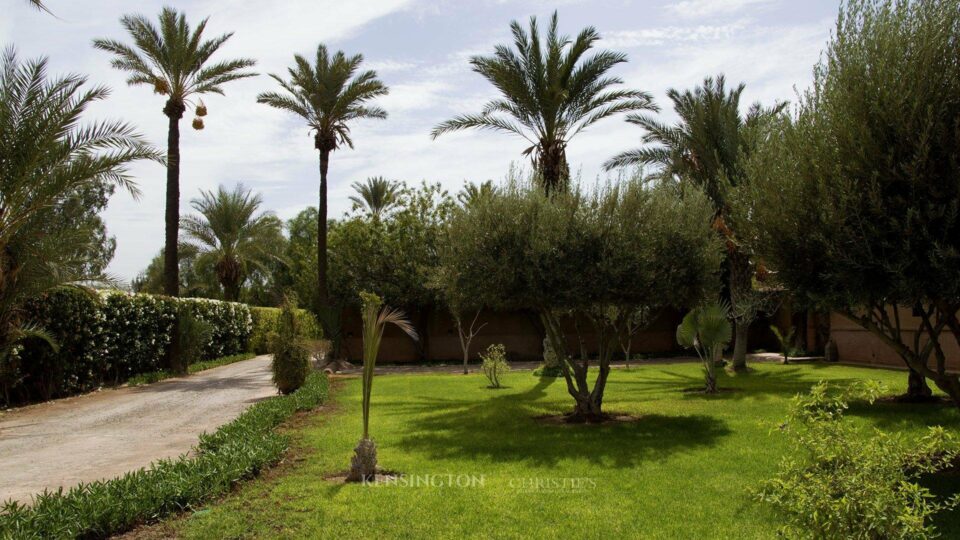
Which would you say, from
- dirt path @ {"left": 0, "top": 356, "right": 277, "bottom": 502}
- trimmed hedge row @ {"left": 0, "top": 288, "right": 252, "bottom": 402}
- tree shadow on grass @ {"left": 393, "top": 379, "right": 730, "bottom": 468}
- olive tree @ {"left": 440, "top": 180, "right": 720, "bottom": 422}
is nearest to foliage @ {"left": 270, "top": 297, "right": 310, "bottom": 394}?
dirt path @ {"left": 0, "top": 356, "right": 277, "bottom": 502}

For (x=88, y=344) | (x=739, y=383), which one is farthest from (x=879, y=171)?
(x=88, y=344)

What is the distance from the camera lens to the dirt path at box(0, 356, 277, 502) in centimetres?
756

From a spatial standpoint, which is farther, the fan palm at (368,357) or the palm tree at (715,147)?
the palm tree at (715,147)

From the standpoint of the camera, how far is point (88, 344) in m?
15.4

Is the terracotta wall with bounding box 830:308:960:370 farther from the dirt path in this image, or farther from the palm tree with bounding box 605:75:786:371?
the dirt path

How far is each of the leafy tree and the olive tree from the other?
3.16 m

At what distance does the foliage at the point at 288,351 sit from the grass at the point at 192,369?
5576mm

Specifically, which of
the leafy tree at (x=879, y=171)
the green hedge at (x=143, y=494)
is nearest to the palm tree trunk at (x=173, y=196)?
the green hedge at (x=143, y=494)

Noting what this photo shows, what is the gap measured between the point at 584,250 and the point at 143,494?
6.54 m

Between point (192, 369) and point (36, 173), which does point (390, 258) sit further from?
point (36, 173)

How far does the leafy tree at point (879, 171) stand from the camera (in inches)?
240

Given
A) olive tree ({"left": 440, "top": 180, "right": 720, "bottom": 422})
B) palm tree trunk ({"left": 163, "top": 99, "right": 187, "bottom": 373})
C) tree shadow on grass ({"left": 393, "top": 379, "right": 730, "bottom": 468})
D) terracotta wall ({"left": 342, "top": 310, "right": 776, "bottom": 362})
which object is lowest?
tree shadow on grass ({"left": 393, "top": 379, "right": 730, "bottom": 468})

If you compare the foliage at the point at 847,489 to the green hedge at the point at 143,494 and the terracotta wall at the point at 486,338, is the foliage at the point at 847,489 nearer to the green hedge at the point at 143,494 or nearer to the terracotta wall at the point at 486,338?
the green hedge at the point at 143,494

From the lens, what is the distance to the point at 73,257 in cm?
1413
